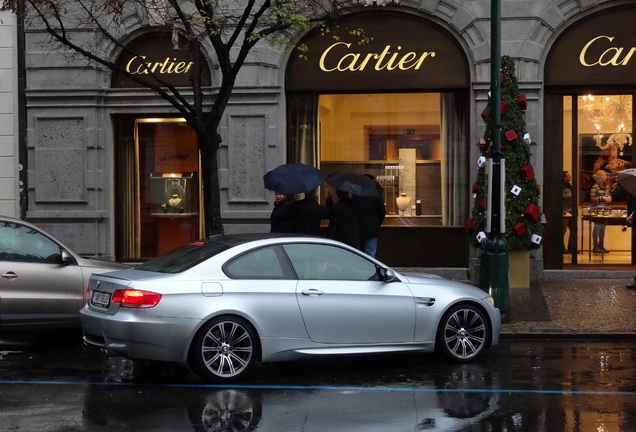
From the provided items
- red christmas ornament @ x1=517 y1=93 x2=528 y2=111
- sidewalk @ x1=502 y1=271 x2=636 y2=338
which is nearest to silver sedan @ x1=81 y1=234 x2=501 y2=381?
sidewalk @ x1=502 y1=271 x2=636 y2=338

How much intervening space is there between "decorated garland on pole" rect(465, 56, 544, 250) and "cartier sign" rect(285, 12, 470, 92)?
166 centimetres

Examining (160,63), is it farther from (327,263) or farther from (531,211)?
(327,263)

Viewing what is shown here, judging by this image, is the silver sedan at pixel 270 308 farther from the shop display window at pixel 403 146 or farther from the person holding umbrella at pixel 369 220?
the shop display window at pixel 403 146

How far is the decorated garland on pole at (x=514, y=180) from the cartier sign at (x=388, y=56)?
5.44 feet

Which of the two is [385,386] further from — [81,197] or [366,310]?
[81,197]

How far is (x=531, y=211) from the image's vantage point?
17016 mm

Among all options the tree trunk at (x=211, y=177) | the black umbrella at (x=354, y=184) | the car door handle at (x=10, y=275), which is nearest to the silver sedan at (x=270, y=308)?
the car door handle at (x=10, y=275)

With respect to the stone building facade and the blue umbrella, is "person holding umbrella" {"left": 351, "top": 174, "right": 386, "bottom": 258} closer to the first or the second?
the blue umbrella

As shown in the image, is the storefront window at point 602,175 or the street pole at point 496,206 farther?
the storefront window at point 602,175

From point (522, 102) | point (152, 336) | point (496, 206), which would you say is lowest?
point (152, 336)

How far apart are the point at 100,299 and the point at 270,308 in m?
1.64

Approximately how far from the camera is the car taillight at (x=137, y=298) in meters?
9.48

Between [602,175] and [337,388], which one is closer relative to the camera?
[337,388]

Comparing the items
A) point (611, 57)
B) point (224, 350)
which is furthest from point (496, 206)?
point (611, 57)
